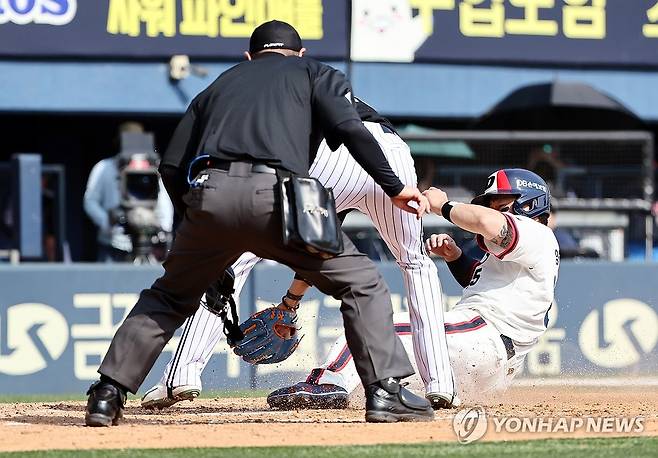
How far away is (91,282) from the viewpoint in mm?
11031

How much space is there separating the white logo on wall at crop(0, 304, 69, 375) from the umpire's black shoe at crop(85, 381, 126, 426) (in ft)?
15.4

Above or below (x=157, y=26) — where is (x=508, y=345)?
below

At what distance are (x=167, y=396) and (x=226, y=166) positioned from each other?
165 centimetres

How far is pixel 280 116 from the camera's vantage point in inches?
236

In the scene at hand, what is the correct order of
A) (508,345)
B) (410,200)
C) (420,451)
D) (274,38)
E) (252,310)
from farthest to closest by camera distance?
(252,310), (508,345), (274,38), (410,200), (420,451)

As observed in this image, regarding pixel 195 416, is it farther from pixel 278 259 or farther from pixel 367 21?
pixel 367 21

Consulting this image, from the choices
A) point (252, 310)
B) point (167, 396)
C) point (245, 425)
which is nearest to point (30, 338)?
point (252, 310)

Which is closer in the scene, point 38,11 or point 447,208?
point 447,208

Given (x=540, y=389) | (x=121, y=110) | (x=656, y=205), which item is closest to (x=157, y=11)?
(x=121, y=110)

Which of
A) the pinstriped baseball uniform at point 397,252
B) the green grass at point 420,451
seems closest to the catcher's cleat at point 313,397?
the pinstriped baseball uniform at point 397,252

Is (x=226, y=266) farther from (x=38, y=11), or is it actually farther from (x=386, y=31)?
(x=386, y=31)

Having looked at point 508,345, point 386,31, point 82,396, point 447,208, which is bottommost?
point 82,396

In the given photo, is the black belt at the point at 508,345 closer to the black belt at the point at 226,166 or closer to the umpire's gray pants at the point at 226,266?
the umpire's gray pants at the point at 226,266

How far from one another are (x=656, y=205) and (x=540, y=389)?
7110mm
